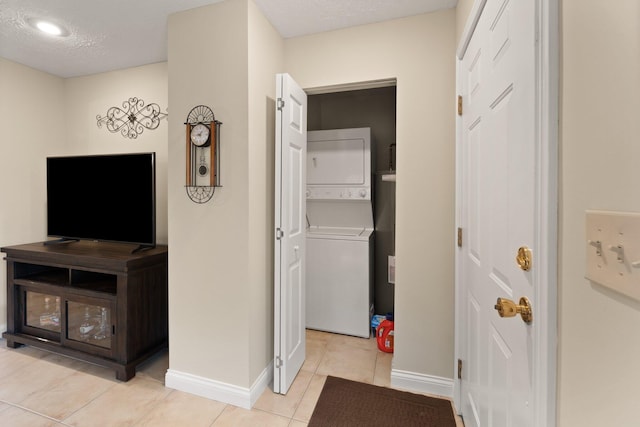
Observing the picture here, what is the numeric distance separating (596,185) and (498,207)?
550 millimetres

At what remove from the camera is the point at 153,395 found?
6.31 feet

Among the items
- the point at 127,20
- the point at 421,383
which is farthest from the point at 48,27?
the point at 421,383

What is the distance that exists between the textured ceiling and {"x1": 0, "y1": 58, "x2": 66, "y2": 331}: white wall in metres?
0.29

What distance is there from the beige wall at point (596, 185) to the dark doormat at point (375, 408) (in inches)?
50.4

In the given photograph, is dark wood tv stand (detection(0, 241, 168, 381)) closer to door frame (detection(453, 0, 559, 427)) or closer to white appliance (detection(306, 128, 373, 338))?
white appliance (detection(306, 128, 373, 338))

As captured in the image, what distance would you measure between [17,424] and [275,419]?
1416 mm

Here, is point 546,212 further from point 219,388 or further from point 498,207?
point 219,388

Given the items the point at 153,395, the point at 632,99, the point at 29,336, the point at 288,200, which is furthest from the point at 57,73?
the point at 632,99

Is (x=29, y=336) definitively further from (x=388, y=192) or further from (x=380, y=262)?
(x=388, y=192)

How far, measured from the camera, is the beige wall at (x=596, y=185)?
0.47 metres

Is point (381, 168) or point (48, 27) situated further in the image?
point (381, 168)

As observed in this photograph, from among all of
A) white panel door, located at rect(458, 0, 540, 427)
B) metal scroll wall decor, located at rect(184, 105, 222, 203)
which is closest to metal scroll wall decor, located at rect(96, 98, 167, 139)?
metal scroll wall decor, located at rect(184, 105, 222, 203)

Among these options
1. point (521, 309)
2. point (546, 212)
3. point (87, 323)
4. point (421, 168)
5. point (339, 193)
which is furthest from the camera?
point (339, 193)

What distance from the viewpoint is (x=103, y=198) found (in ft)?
7.93
